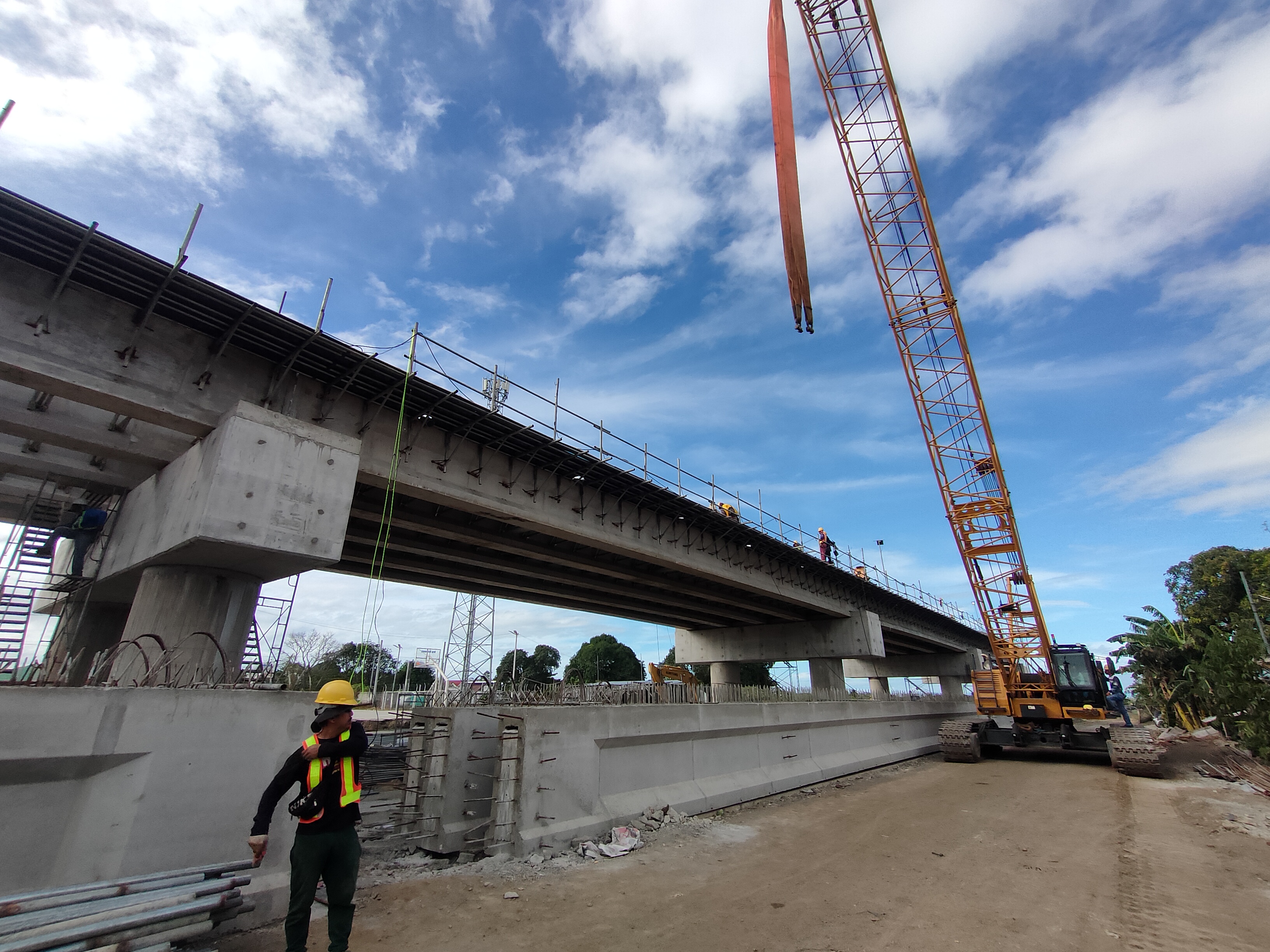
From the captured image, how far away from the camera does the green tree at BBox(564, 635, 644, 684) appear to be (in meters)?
83.8

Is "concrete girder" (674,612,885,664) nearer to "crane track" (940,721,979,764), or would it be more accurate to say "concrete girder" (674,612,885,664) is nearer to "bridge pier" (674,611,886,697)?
"bridge pier" (674,611,886,697)

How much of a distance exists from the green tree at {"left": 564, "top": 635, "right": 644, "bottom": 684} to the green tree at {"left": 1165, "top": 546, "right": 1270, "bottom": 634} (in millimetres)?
59096

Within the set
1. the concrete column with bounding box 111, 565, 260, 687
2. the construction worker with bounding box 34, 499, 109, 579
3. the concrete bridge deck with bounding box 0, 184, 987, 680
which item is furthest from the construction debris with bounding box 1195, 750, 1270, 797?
the construction worker with bounding box 34, 499, 109, 579

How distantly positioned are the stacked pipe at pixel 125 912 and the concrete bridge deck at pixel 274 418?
4683mm

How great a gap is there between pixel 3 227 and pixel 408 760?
9738mm

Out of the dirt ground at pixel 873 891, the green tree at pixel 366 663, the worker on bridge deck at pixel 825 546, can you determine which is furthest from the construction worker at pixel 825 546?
the green tree at pixel 366 663

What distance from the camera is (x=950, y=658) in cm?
5172

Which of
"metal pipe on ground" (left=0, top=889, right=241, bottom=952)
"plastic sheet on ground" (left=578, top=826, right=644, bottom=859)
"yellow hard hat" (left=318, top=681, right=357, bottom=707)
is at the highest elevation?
"yellow hard hat" (left=318, top=681, right=357, bottom=707)

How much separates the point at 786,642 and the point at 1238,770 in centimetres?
1736

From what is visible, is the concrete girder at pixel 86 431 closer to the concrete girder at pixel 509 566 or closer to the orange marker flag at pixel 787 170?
the concrete girder at pixel 509 566

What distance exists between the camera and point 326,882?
14.9 feet

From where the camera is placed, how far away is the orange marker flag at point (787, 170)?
1778 centimetres

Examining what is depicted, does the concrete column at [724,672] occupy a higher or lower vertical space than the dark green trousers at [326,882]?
higher

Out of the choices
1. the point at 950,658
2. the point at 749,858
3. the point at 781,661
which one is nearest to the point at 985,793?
the point at 749,858
